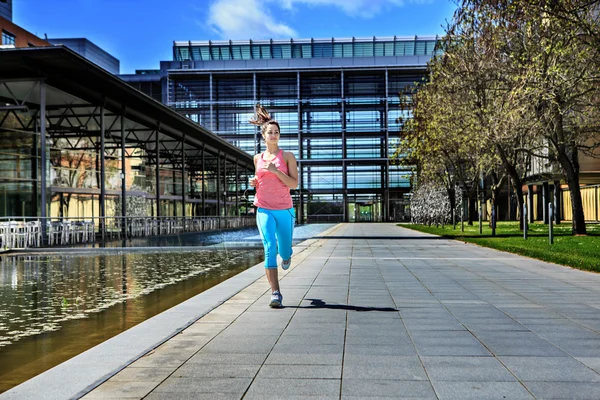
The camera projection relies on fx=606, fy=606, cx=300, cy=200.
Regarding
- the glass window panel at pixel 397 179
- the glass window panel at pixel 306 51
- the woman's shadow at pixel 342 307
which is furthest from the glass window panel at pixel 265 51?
the woman's shadow at pixel 342 307

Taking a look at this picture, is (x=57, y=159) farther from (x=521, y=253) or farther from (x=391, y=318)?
(x=391, y=318)

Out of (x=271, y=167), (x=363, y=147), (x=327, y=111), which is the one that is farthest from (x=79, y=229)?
(x=363, y=147)

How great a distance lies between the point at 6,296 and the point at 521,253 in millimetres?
11638

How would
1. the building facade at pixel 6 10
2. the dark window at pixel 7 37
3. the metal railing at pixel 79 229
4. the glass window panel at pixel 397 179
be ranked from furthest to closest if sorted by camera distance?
1. the glass window panel at pixel 397 179
2. the building facade at pixel 6 10
3. the dark window at pixel 7 37
4. the metal railing at pixel 79 229

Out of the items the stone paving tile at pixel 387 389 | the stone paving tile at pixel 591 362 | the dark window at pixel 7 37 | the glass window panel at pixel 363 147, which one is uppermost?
the dark window at pixel 7 37

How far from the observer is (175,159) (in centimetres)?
5028

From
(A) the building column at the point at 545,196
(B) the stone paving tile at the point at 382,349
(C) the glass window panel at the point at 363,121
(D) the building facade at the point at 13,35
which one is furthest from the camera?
(C) the glass window panel at the point at 363,121

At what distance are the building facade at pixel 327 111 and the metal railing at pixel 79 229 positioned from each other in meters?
33.5

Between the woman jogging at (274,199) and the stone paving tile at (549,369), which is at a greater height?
the woman jogging at (274,199)

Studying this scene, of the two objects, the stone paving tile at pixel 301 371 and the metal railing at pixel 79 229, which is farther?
the metal railing at pixel 79 229

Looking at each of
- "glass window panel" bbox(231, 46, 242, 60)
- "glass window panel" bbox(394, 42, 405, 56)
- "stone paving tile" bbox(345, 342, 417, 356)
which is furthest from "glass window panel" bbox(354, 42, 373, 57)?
"stone paving tile" bbox(345, 342, 417, 356)

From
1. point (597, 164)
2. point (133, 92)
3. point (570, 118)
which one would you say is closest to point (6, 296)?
point (133, 92)

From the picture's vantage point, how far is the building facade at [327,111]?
73.7m

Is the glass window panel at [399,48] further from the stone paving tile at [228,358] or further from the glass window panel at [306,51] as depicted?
the stone paving tile at [228,358]
